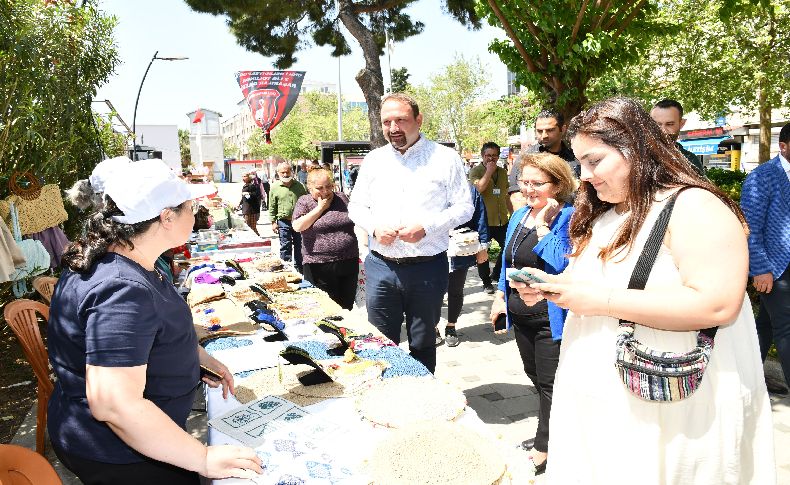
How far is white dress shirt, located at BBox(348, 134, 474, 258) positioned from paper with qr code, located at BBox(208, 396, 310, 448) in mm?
1401

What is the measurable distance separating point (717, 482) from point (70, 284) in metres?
1.85

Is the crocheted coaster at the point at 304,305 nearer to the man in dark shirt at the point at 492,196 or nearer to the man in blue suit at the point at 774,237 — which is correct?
the man in blue suit at the point at 774,237

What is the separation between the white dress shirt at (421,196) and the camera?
306 cm

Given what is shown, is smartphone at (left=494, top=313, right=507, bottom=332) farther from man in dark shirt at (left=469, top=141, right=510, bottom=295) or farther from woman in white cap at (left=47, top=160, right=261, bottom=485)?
man in dark shirt at (left=469, top=141, right=510, bottom=295)

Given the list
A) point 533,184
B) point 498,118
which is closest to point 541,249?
point 533,184

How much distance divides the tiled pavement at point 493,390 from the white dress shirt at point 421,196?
0.84 metres

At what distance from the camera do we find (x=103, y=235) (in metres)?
1.54

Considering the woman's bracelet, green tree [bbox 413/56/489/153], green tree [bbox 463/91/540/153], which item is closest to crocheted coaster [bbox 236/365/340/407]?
the woman's bracelet

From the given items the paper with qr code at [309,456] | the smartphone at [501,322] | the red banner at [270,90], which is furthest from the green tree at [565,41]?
the red banner at [270,90]

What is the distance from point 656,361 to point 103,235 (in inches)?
61.4

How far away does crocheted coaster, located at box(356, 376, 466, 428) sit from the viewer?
5.53ft

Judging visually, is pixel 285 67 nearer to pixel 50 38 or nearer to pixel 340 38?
pixel 340 38

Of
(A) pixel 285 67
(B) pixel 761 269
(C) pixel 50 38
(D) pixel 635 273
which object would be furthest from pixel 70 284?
(A) pixel 285 67

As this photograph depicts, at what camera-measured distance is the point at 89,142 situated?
671 centimetres
